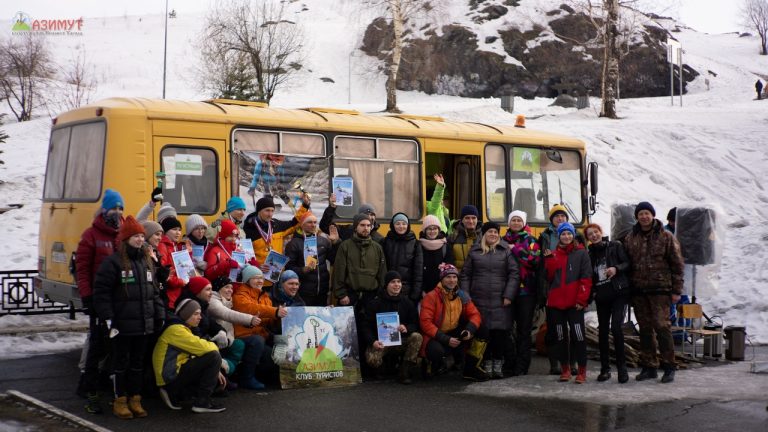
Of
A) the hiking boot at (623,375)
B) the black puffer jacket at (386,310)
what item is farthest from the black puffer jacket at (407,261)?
the hiking boot at (623,375)

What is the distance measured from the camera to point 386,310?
35.1 ft

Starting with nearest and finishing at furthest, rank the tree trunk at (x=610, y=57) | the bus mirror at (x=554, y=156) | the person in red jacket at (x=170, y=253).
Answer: the person in red jacket at (x=170, y=253)
the bus mirror at (x=554, y=156)
the tree trunk at (x=610, y=57)

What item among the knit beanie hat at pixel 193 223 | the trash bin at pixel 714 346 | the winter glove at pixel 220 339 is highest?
the knit beanie hat at pixel 193 223

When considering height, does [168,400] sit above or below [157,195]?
below

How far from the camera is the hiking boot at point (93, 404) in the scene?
8.48 meters

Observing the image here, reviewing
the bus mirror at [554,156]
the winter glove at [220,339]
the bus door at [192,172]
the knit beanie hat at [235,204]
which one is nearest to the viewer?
the winter glove at [220,339]

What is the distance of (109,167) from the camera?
11172 millimetres

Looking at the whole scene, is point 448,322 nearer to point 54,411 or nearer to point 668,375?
point 668,375

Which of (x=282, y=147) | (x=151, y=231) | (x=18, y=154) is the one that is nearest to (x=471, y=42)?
(x=18, y=154)

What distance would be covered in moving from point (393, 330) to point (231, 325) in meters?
1.85

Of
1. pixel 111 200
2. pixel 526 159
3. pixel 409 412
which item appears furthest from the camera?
pixel 526 159

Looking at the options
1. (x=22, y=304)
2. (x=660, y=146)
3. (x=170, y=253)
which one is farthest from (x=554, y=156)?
(x=660, y=146)

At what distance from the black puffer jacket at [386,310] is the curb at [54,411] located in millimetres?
3564

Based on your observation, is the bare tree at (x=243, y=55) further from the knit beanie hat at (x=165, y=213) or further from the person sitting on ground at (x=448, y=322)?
the person sitting on ground at (x=448, y=322)
